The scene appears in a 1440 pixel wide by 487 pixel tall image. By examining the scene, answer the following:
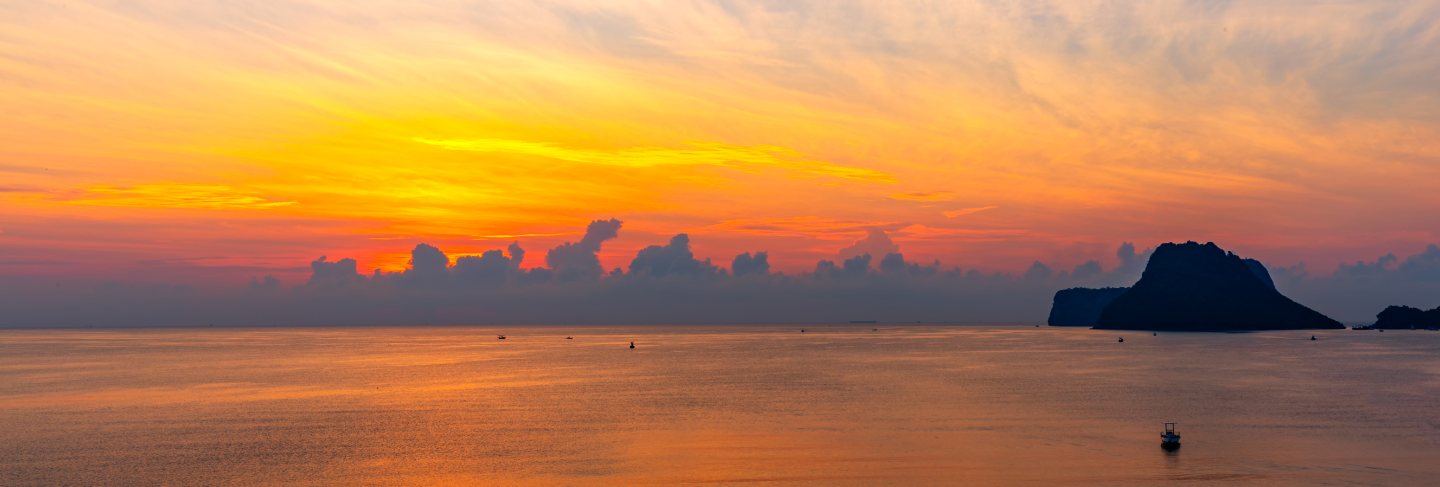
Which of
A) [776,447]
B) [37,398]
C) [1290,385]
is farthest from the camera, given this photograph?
[1290,385]

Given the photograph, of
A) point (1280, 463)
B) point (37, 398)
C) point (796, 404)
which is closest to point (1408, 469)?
point (1280, 463)

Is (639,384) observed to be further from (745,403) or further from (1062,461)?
(1062,461)

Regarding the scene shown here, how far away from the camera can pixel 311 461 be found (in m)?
83.8

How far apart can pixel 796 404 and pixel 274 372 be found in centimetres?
11483

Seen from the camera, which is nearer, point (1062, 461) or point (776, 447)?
point (1062, 461)

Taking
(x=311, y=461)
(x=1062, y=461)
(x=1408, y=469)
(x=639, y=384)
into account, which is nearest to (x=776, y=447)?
(x=1062, y=461)

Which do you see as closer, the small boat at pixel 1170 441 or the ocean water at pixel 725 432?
the ocean water at pixel 725 432

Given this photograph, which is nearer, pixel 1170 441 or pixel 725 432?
pixel 1170 441

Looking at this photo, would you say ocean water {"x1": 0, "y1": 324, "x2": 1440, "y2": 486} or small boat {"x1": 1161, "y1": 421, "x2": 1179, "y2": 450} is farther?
small boat {"x1": 1161, "y1": 421, "x2": 1179, "y2": 450}

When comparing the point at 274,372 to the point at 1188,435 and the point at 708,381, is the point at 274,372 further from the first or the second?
the point at 1188,435

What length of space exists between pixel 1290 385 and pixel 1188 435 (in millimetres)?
71870

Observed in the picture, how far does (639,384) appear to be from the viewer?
16538cm

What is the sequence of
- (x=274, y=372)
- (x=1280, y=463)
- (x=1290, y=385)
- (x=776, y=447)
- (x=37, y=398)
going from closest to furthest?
(x=1280, y=463), (x=776, y=447), (x=37, y=398), (x=1290, y=385), (x=274, y=372)

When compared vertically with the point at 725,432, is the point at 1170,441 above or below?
above
